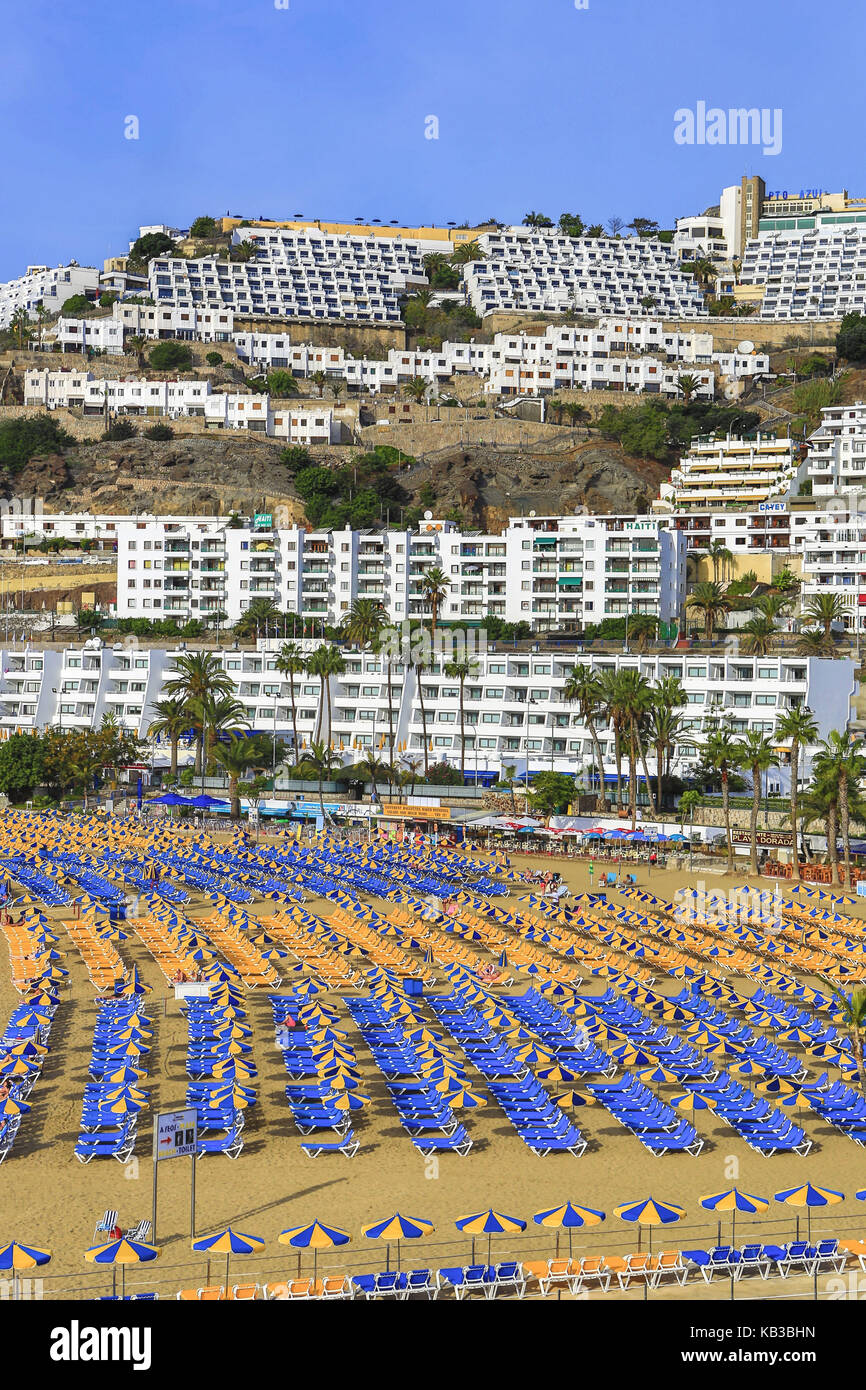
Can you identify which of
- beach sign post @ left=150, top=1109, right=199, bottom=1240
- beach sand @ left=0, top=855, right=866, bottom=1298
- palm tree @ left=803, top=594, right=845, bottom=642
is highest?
palm tree @ left=803, top=594, right=845, bottom=642

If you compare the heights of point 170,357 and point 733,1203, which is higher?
point 170,357

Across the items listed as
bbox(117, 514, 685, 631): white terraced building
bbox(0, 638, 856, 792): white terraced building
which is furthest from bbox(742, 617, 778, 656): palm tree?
bbox(117, 514, 685, 631): white terraced building

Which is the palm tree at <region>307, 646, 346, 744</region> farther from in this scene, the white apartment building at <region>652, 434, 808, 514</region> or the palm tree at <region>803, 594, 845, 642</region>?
the white apartment building at <region>652, 434, 808, 514</region>

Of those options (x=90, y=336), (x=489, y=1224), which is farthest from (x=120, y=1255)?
(x=90, y=336)

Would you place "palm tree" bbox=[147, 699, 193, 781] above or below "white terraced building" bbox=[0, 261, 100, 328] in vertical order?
below

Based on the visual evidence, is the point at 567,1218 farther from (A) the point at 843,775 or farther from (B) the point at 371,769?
(B) the point at 371,769

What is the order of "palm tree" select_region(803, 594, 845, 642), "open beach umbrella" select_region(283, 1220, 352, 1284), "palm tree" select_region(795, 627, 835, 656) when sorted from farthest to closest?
1. "palm tree" select_region(803, 594, 845, 642)
2. "palm tree" select_region(795, 627, 835, 656)
3. "open beach umbrella" select_region(283, 1220, 352, 1284)

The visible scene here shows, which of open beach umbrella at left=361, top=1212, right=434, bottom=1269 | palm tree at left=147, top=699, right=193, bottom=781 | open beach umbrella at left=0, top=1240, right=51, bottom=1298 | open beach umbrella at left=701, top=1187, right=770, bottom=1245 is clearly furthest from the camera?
palm tree at left=147, top=699, right=193, bottom=781

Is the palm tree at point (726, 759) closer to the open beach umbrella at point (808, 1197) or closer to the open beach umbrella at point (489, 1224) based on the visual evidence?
the open beach umbrella at point (808, 1197)
